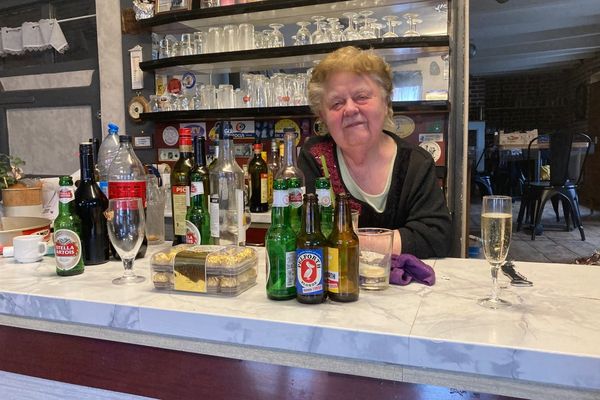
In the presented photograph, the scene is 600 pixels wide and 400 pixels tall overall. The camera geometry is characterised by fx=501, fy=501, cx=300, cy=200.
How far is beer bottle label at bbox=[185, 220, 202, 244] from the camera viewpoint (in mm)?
1286

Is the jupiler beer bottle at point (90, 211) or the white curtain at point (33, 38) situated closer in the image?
the jupiler beer bottle at point (90, 211)

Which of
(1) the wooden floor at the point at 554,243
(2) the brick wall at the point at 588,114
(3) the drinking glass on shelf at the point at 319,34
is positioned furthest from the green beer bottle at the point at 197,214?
(2) the brick wall at the point at 588,114

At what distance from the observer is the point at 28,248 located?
1.35m

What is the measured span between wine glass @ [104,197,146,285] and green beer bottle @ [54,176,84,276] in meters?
0.12

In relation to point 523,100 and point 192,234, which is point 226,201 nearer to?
point 192,234

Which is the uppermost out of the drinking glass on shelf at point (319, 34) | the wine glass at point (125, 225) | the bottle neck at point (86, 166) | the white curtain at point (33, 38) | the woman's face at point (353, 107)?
the white curtain at point (33, 38)

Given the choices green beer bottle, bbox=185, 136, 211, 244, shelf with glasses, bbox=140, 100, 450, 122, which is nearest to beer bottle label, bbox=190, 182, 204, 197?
green beer bottle, bbox=185, 136, 211, 244

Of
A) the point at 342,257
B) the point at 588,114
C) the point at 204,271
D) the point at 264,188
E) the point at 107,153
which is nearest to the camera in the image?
the point at 342,257

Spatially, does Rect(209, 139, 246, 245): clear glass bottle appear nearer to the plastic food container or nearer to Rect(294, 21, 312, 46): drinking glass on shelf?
the plastic food container

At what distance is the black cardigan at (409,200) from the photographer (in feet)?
4.71

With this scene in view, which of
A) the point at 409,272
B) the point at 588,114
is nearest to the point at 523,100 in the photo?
the point at 588,114

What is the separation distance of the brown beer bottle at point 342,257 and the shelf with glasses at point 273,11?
2104 millimetres

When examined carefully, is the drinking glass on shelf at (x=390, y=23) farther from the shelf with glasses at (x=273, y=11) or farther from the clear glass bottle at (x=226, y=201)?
the clear glass bottle at (x=226, y=201)

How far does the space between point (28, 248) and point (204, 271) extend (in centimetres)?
62
